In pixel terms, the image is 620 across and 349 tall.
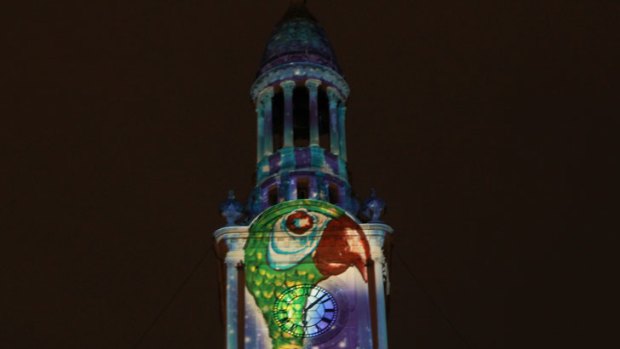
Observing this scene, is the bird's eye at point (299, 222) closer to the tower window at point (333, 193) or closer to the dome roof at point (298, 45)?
the tower window at point (333, 193)

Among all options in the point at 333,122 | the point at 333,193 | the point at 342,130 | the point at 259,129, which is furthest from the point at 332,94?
the point at 333,193

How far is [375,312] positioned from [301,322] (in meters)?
2.45

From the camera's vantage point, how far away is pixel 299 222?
50.0 m

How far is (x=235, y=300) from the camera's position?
48344mm

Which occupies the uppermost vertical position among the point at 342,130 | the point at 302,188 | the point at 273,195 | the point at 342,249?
the point at 342,130

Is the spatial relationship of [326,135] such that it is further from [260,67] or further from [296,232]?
[296,232]

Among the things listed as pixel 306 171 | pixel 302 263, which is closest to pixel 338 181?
pixel 306 171

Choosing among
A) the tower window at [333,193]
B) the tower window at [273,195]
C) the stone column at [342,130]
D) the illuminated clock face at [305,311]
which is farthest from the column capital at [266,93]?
the illuminated clock face at [305,311]

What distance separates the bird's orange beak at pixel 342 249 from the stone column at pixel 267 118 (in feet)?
17.7

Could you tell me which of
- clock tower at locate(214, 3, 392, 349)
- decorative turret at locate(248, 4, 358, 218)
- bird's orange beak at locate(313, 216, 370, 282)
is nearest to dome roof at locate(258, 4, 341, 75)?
decorative turret at locate(248, 4, 358, 218)

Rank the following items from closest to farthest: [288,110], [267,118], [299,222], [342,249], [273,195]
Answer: [342,249], [299,222], [273,195], [288,110], [267,118]

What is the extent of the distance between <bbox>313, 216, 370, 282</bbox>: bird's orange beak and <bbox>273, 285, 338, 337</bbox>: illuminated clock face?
0.85m

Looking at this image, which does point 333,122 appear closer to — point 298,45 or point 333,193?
point 333,193

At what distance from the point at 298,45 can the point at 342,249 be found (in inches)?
422
